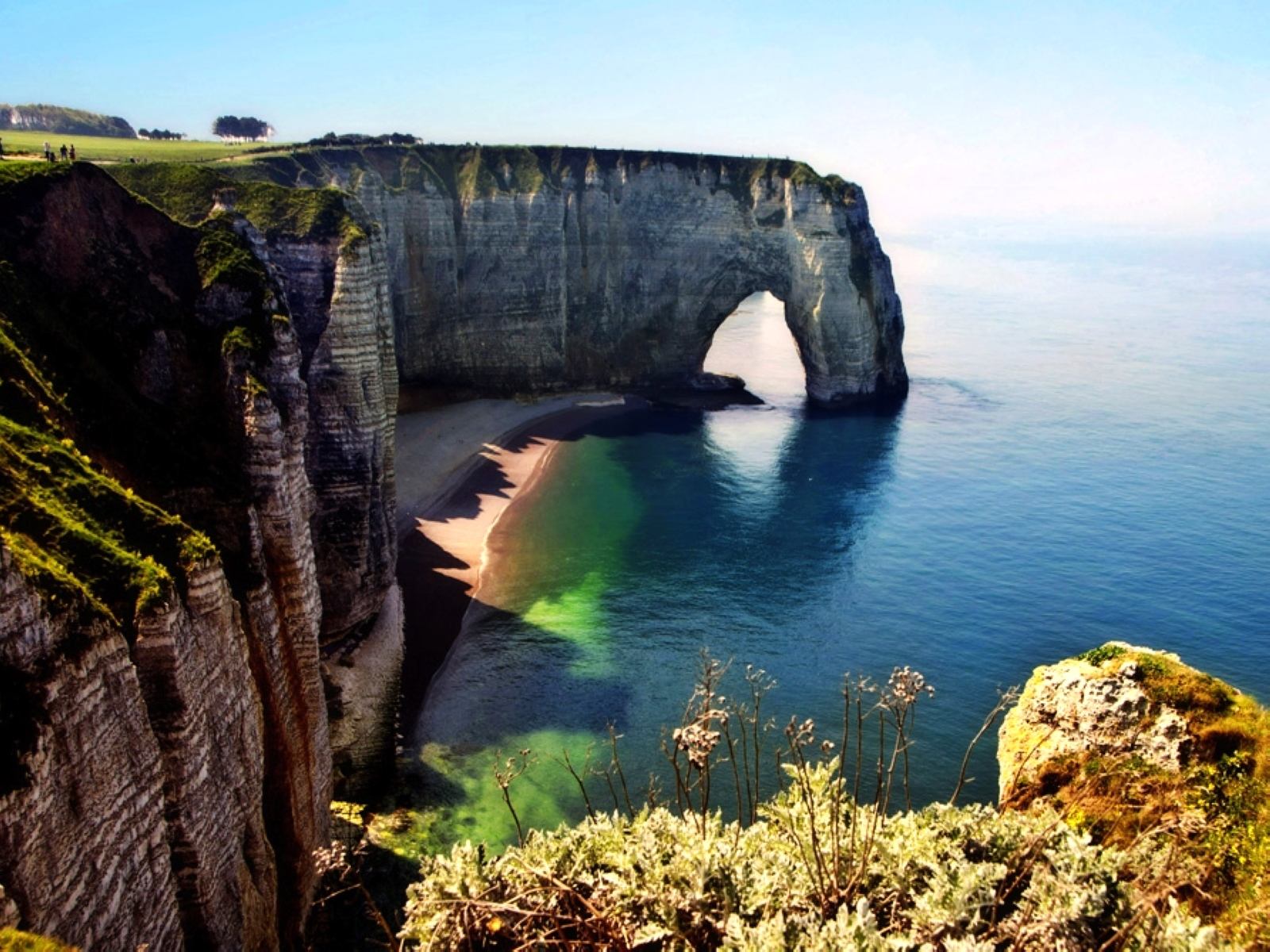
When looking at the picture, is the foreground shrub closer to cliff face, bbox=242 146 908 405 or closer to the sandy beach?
the sandy beach

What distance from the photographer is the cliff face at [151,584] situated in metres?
12.8

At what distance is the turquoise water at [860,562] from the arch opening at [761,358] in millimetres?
2682

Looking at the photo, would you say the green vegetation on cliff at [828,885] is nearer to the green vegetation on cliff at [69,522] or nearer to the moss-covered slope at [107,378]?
the green vegetation on cliff at [69,522]

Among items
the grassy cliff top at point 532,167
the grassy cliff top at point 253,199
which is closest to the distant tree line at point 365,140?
the grassy cliff top at point 532,167

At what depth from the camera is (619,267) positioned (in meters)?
89.2

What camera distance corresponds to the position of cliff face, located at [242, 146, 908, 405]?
260 ft

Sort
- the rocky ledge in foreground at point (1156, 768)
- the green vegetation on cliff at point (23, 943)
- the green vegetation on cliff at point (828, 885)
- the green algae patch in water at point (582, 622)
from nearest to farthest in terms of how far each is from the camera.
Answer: the green vegetation on cliff at point (23, 943), the green vegetation on cliff at point (828, 885), the rocky ledge in foreground at point (1156, 768), the green algae patch in water at point (582, 622)

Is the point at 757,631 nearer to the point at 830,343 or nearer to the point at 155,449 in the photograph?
the point at 155,449

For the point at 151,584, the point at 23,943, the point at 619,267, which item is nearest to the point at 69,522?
the point at 151,584

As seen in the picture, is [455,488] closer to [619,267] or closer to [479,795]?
[479,795]

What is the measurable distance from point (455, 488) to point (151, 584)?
48137 millimetres

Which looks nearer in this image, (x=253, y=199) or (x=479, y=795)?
(x=479, y=795)

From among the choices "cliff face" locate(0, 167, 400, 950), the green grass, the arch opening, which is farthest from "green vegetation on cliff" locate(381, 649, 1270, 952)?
the arch opening

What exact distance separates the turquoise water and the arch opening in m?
2.68
